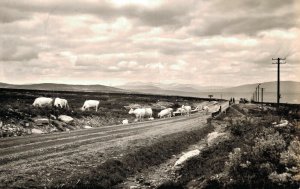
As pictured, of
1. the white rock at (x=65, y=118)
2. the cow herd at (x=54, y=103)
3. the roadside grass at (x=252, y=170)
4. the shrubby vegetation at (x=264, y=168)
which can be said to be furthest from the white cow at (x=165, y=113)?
the shrubby vegetation at (x=264, y=168)

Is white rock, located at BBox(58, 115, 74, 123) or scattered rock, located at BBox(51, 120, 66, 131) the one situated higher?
white rock, located at BBox(58, 115, 74, 123)

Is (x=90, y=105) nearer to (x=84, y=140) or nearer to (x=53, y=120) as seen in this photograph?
(x=53, y=120)

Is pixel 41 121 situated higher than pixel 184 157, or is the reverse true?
pixel 41 121

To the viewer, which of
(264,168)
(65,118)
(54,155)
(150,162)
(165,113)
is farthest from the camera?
(165,113)

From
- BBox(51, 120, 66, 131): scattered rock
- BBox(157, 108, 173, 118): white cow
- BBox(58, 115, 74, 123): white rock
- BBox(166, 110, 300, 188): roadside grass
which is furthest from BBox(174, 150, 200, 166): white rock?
BBox(157, 108, 173, 118): white cow

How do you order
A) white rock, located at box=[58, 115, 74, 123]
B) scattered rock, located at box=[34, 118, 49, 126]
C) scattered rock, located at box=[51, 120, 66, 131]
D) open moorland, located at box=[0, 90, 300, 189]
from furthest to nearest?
1. white rock, located at box=[58, 115, 74, 123]
2. scattered rock, located at box=[51, 120, 66, 131]
3. scattered rock, located at box=[34, 118, 49, 126]
4. open moorland, located at box=[0, 90, 300, 189]

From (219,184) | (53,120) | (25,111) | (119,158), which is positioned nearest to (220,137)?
(119,158)

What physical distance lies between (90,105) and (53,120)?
20.4m

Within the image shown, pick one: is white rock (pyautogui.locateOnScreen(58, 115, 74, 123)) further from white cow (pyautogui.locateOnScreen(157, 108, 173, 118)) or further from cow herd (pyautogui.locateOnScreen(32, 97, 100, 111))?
white cow (pyautogui.locateOnScreen(157, 108, 173, 118))

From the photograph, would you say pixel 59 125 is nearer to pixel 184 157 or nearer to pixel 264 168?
pixel 184 157

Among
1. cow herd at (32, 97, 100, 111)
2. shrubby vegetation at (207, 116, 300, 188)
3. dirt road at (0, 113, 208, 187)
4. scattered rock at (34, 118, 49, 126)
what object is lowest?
dirt road at (0, 113, 208, 187)

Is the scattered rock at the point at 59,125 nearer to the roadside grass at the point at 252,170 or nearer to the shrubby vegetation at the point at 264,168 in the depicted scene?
the roadside grass at the point at 252,170

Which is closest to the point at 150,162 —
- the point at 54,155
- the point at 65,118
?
the point at 54,155

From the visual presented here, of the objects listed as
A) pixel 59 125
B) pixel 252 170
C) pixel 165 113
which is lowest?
pixel 165 113
